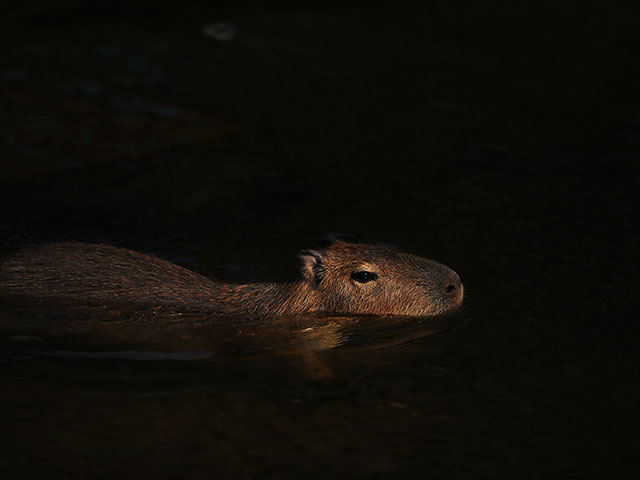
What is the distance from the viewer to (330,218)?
698cm

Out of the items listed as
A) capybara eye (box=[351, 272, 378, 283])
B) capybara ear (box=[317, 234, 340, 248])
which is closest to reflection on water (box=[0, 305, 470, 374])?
capybara eye (box=[351, 272, 378, 283])

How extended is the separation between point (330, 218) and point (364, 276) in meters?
1.47

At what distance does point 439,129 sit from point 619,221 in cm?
261

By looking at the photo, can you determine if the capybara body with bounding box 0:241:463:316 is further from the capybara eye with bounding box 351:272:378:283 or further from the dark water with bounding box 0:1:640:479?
the dark water with bounding box 0:1:640:479

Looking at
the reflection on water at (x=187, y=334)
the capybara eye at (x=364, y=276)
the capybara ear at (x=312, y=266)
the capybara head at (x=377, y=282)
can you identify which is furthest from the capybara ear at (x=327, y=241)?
the reflection on water at (x=187, y=334)

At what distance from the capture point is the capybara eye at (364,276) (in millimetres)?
5578

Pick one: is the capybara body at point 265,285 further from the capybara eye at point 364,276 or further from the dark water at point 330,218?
the dark water at point 330,218

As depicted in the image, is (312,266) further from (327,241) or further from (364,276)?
(364,276)

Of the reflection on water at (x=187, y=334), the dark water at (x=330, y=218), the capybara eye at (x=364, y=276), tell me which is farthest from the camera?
the capybara eye at (x=364, y=276)

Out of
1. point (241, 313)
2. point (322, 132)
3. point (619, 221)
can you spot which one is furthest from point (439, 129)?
point (241, 313)

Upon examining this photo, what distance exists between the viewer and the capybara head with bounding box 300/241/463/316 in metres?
5.45

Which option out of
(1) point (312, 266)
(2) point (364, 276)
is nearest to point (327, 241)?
(1) point (312, 266)

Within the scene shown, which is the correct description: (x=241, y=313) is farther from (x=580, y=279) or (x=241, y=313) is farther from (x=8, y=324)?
(x=580, y=279)

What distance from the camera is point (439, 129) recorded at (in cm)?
892
